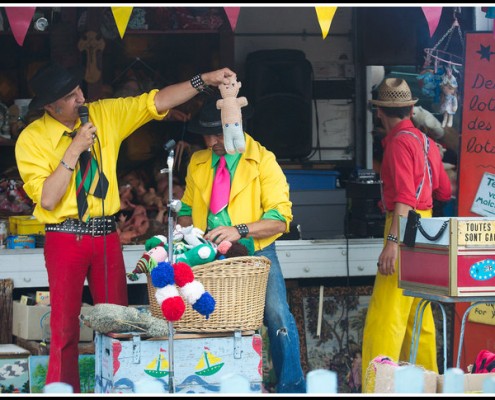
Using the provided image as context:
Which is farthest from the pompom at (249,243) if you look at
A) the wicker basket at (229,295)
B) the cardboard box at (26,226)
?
the cardboard box at (26,226)

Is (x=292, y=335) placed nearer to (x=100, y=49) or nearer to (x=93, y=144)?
(x=93, y=144)

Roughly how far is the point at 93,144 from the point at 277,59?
8.92 ft

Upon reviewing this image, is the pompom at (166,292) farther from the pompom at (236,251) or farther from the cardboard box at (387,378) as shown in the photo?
the cardboard box at (387,378)

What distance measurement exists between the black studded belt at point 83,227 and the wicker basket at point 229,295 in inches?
20.0

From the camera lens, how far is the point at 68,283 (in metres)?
5.95

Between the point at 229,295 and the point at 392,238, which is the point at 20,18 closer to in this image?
the point at 229,295

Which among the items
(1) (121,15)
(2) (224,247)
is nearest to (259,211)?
(2) (224,247)

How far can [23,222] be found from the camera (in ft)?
24.8

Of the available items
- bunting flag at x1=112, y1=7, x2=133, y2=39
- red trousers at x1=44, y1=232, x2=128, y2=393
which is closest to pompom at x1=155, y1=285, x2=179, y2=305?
red trousers at x1=44, y1=232, x2=128, y2=393

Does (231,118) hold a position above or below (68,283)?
above

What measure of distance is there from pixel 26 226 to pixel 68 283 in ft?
5.70

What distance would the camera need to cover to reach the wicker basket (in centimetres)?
554

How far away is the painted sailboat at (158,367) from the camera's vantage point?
552 cm

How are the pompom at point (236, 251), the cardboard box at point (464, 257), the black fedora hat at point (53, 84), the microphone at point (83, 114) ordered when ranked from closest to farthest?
the cardboard box at point (464, 257), the pompom at point (236, 251), the microphone at point (83, 114), the black fedora hat at point (53, 84)
